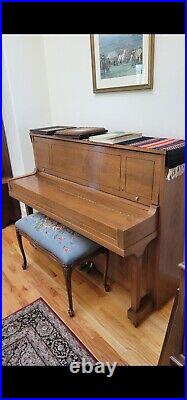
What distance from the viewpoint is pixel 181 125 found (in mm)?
1515

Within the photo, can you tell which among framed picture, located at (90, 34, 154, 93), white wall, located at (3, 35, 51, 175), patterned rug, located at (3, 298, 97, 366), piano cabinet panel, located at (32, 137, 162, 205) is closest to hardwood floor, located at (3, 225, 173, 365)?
patterned rug, located at (3, 298, 97, 366)

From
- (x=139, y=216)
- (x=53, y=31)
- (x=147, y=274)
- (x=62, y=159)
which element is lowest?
(x=147, y=274)

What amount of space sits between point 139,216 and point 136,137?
541 mm

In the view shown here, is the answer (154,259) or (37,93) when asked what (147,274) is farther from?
(37,93)

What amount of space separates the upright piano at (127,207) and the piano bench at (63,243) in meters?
0.11

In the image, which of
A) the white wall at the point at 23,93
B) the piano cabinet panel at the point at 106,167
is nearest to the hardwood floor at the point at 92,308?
the piano cabinet panel at the point at 106,167

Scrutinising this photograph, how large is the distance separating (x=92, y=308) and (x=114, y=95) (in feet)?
4.94

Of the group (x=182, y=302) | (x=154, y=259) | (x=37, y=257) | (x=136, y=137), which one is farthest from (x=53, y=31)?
(x=37, y=257)

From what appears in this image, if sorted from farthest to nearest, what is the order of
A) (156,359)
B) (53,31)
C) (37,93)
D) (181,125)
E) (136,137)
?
(37,93), (136,137), (181,125), (156,359), (53,31)

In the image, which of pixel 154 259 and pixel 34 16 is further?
pixel 154 259

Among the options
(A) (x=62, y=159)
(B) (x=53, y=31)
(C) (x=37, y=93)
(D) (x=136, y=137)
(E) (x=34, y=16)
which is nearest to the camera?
(E) (x=34, y=16)

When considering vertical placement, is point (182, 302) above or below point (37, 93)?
below

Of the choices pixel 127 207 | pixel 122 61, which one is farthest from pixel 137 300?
pixel 122 61

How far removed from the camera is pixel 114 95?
187cm
